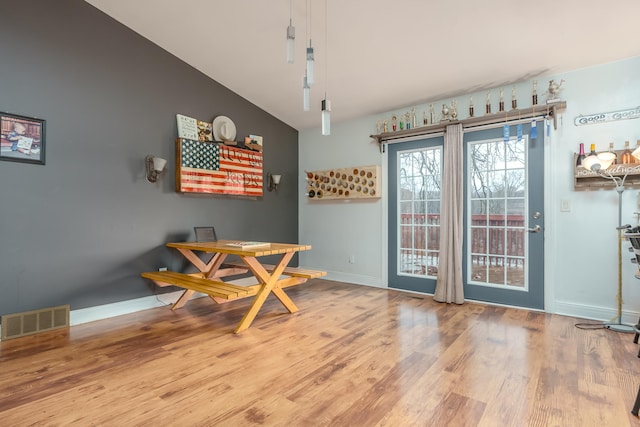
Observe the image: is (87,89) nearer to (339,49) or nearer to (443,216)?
(339,49)

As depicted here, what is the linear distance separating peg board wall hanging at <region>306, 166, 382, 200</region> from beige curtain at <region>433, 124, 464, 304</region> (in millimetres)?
948

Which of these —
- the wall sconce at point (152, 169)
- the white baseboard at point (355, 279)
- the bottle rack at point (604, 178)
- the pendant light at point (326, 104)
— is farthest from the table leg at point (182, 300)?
the bottle rack at point (604, 178)

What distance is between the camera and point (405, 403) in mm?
1692

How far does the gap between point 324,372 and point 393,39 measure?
2852 millimetres

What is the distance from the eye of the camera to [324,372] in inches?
80.1

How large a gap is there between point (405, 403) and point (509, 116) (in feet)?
10.0

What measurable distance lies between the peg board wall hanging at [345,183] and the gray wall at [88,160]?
163cm

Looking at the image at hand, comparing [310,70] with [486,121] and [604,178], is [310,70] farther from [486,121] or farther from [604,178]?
[604,178]

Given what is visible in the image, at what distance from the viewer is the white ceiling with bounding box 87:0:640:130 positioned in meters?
2.56

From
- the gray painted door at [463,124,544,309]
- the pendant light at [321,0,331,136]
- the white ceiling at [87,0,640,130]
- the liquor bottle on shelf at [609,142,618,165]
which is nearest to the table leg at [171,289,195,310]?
the pendant light at [321,0,331,136]

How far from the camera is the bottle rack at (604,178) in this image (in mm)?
2793

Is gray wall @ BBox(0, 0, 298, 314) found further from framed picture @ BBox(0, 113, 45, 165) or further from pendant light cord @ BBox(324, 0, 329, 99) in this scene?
pendant light cord @ BBox(324, 0, 329, 99)

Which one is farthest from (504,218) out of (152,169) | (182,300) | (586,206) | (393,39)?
(152,169)

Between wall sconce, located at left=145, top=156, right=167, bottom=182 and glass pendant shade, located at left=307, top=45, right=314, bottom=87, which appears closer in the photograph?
glass pendant shade, located at left=307, top=45, right=314, bottom=87
